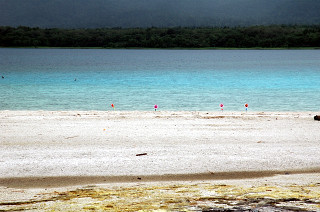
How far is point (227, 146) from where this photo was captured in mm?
8156

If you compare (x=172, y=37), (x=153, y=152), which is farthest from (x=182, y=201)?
(x=172, y=37)

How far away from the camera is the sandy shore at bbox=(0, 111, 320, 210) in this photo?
6.14 meters

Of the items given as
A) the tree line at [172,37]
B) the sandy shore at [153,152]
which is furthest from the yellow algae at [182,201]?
the tree line at [172,37]

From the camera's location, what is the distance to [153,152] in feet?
24.9

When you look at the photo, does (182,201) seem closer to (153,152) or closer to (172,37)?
(153,152)

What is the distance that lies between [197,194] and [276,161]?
379cm

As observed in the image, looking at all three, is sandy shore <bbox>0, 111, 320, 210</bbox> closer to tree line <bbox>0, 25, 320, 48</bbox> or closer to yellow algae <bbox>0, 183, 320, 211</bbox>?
yellow algae <bbox>0, 183, 320, 211</bbox>

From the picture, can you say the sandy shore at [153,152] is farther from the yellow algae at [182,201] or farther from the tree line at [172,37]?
the tree line at [172,37]

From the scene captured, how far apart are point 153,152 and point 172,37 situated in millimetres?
148360

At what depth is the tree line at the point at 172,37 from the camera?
5576 inches

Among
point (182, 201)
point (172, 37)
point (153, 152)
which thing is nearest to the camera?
point (182, 201)

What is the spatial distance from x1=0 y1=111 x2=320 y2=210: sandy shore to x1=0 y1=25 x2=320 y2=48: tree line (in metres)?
136

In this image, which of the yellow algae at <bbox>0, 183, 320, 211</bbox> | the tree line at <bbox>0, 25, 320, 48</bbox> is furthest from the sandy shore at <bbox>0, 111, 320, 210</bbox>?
the tree line at <bbox>0, 25, 320, 48</bbox>

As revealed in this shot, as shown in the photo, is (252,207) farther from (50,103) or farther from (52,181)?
(50,103)
